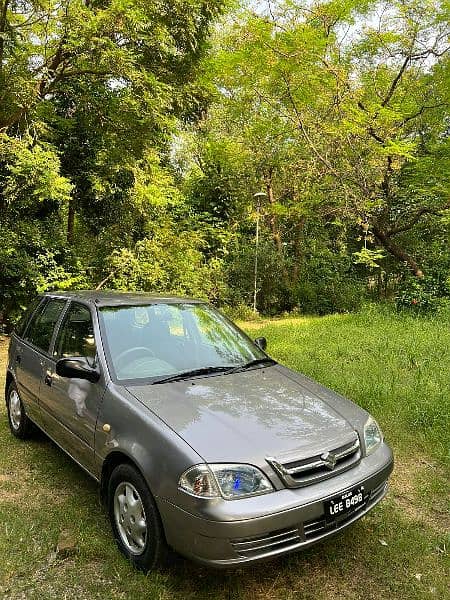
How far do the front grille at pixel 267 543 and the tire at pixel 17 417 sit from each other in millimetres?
2997

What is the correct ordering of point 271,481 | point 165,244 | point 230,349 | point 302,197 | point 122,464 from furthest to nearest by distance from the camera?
1. point 302,197
2. point 165,244
3. point 230,349
4. point 122,464
5. point 271,481

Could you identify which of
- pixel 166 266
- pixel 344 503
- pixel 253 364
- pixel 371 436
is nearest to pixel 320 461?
pixel 344 503

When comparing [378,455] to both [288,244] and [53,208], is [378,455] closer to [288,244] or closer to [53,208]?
[53,208]

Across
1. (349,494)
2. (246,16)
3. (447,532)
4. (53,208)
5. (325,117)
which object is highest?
(246,16)

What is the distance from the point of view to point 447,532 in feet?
10.8

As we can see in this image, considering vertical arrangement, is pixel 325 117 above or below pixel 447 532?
above

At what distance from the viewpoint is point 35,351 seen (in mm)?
4410

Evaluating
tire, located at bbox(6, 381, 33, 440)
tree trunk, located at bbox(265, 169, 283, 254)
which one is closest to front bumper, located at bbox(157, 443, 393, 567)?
tire, located at bbox(6, 381, 33, 440)

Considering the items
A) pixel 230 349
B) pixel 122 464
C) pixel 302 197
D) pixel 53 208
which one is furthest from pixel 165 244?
pixel 122 464

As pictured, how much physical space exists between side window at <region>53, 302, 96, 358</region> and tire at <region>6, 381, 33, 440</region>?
3.57ft

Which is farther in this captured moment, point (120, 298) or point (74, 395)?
point (120, 298)

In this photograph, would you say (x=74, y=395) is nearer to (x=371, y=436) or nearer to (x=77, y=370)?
(x=77, y=370)

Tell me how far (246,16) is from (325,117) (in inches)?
132

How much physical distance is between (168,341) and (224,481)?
151 cm
